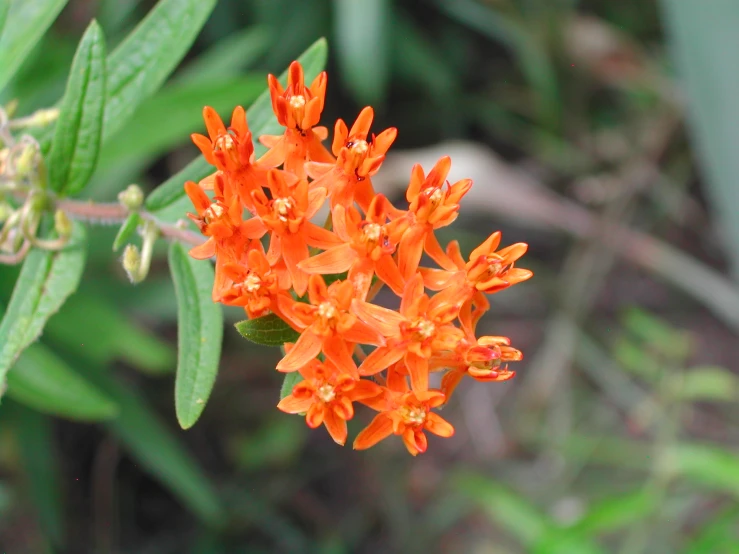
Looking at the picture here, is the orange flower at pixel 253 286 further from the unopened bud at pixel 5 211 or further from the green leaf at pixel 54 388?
the green leaf at pixel 54 388

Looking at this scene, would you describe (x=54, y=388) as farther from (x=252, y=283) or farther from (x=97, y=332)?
(x=252, y=283)

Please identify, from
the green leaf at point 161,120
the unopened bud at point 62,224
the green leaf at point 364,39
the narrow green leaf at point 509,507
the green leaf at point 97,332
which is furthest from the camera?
the green leaf at point 364,39

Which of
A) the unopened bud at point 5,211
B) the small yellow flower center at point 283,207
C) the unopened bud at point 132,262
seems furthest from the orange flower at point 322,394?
the unopened bud at point 5,211

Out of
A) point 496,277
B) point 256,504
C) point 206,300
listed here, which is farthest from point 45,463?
point 496,277

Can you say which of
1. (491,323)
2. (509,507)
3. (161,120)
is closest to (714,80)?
(491,323)

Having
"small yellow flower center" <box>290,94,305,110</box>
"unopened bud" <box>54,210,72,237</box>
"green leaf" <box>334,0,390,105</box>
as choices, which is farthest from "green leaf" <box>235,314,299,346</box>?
"green leaf" <box>334,0,390,105</box>

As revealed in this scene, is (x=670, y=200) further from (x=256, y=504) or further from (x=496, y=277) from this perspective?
(x=496, y=277)
